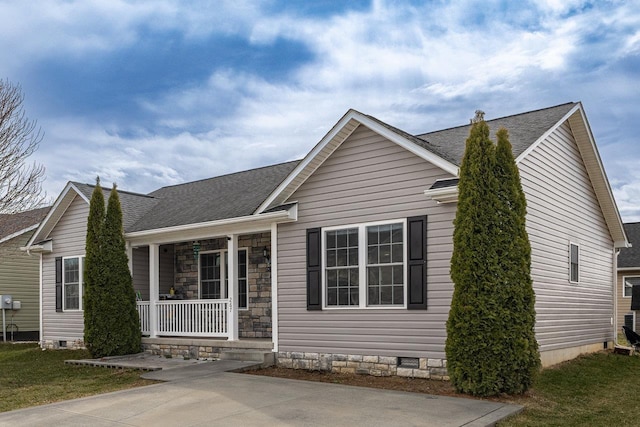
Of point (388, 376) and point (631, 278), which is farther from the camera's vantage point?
point (631, 278)

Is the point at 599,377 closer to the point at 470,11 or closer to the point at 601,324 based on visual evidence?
the point at 601,324

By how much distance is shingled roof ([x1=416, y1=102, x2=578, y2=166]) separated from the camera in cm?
1004

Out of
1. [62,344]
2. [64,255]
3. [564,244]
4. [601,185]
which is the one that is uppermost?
[601,185]

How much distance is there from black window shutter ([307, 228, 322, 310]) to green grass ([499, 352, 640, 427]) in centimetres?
388

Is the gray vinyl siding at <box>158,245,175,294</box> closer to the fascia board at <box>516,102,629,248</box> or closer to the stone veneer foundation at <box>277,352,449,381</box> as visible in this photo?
the stone veneer foundation at <box>277,352,449,381</box>

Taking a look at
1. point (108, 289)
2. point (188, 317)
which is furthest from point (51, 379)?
point (188, 317)

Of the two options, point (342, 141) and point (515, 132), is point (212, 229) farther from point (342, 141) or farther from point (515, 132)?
point (515, 132)

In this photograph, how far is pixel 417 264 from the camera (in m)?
9.47

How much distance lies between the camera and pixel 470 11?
11211mm

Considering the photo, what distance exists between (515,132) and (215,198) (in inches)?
286

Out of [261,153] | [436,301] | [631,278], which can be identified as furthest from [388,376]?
[631,278]

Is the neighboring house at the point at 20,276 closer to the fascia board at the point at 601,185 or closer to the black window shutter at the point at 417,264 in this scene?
the black window shutter at the point at 417,264

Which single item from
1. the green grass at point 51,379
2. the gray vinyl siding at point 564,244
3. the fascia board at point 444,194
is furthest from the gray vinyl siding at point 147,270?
the gray vinyl siding at point 564,244

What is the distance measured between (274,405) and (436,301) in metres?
3.15
